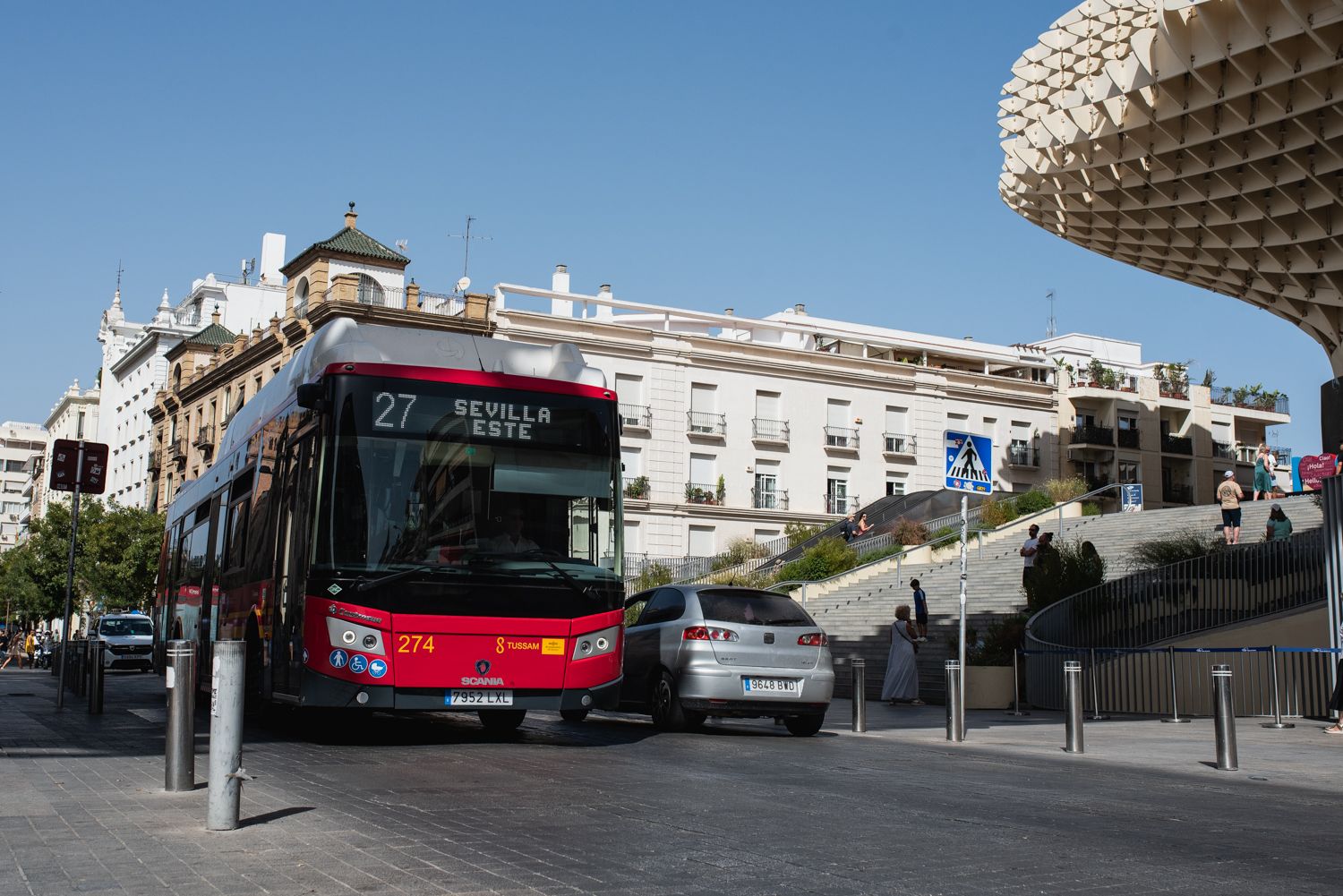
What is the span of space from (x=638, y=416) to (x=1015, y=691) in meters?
34.3

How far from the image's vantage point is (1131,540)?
32.9 m

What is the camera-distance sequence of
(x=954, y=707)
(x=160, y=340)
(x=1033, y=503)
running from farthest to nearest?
(x=160, y=340) < (x=1033, y=503) < (x=954, y=707)

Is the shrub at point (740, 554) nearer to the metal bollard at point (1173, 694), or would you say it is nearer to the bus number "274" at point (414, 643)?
the metal bollard at point (1173, 694)

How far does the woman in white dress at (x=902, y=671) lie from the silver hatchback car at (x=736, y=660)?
268 inches

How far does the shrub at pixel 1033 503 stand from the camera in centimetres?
4306

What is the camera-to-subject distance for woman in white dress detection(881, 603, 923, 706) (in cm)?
2122

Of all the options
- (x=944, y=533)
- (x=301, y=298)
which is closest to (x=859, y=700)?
(x=944, y=533)

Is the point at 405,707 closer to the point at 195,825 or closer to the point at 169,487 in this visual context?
the point at 195,825

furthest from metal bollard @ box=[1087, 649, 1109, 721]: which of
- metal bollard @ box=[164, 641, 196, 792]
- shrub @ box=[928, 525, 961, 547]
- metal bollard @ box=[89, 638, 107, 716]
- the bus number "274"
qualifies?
shrub @ box=[928, 525, 961, 547]

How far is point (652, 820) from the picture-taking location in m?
7.14

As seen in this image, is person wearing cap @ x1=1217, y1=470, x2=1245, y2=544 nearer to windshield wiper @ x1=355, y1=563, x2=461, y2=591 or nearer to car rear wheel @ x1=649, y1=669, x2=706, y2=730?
car rear wheel @ x1=649, y1=669, x2=706, y2=730

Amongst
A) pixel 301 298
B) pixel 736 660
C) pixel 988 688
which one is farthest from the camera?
pixel 301 298

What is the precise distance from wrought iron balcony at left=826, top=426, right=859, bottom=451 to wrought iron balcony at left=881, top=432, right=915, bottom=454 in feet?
5.16

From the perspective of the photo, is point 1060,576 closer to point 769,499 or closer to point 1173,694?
point 1173,694
